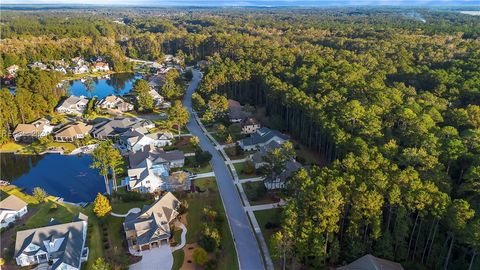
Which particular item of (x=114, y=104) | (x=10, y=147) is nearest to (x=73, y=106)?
(x=114, y=104)

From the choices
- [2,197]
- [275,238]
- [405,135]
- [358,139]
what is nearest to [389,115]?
[405,135]

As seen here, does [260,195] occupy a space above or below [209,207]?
above

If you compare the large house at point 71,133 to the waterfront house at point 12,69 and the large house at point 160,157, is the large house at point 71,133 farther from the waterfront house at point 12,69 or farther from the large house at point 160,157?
the waterfront house at point 12,69

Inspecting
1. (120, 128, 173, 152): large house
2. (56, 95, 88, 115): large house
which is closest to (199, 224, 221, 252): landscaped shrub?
(120, 128, 173, 152): large house

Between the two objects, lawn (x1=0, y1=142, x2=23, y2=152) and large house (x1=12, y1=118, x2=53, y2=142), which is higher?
large house (x1=12, y1=118, x2=53, y2=142)

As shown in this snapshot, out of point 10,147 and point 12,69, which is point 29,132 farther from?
point 12,69

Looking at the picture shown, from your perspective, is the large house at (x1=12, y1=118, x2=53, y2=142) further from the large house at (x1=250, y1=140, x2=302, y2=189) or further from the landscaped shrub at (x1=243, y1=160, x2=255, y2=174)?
the large house at (x1=250, y1=140, x2=302, y2=189)

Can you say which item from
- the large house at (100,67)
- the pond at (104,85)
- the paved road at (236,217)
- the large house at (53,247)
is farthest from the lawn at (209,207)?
the large house at (100,67)

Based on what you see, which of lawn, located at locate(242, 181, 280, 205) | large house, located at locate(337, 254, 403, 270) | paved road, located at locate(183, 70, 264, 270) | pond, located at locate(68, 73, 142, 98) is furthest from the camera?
pond, located at locate(68, 73, 142, 98)
